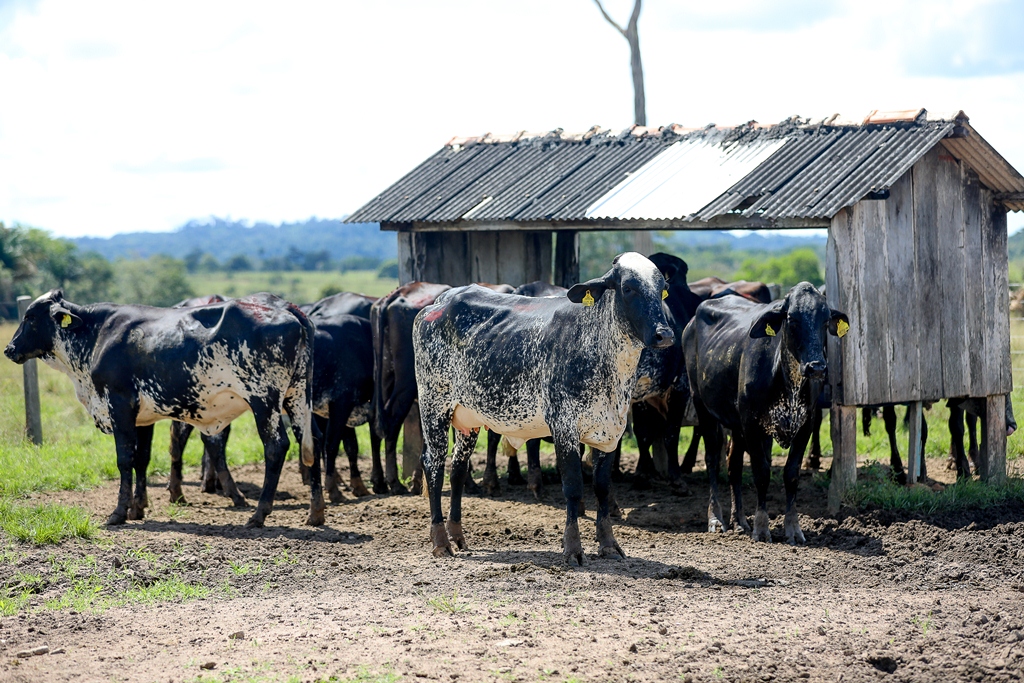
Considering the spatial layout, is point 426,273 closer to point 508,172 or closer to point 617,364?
point 508,172

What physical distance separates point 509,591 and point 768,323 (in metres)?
3.10

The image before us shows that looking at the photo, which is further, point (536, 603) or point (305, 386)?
point (305, 386)

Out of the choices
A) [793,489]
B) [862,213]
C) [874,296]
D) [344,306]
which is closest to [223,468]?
[344,306]

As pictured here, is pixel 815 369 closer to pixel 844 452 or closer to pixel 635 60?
pixel 844 452

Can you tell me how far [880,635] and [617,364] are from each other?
2677 mm

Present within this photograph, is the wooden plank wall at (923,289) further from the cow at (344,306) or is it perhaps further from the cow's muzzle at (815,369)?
the cow at (344,306)

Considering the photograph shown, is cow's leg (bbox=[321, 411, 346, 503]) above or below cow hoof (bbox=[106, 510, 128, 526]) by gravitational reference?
above

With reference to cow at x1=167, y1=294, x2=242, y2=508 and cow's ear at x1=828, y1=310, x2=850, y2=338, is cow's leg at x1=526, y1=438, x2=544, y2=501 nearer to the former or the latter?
cow at x1=167, y1=294, x2=242, y2=508

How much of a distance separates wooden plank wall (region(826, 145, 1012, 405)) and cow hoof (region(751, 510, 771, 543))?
4.85ft

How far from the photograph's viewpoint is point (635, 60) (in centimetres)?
2394

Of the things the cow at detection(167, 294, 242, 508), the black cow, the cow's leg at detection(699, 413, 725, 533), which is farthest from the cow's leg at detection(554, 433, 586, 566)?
the cow at detection(167, 294, 242, 508)

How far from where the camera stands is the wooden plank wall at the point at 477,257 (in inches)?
542

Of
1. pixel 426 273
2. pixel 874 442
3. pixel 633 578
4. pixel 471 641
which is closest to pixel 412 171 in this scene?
pixel 426 273

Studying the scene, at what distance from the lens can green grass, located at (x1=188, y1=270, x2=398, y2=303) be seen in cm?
7519
